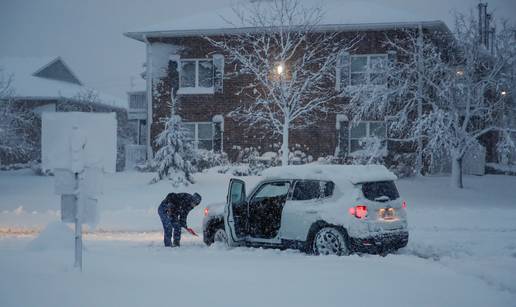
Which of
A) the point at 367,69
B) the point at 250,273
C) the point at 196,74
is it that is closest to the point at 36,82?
the point at 196,74

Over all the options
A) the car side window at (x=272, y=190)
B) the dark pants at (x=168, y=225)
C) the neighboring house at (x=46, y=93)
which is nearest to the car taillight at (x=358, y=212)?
the car side window at (x=272, y=190)

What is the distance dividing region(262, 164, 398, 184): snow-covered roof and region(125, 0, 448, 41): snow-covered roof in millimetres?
13877

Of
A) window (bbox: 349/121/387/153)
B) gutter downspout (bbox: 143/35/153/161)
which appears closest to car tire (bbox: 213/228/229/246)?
→ window (bbox: 349/121/387/153)

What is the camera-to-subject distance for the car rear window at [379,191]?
390 inches

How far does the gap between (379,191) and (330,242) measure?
1269mm

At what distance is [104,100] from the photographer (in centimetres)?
4772

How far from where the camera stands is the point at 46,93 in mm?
39656

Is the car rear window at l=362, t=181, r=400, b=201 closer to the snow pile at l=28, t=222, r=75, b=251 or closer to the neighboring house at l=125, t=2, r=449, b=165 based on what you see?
the snow pile at l=28, t=222, r=75, b=251

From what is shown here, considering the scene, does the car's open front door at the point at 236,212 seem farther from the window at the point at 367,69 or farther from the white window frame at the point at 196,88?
the white window frame at the point at 196,88

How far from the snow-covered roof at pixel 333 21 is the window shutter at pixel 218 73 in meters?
1.23

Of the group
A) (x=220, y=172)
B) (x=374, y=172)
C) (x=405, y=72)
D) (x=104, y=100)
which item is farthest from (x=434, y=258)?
(x=104, y=100)

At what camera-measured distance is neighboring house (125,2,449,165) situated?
82.1 feet

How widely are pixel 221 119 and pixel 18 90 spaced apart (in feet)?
66.7

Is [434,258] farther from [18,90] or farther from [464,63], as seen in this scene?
[18,90]
